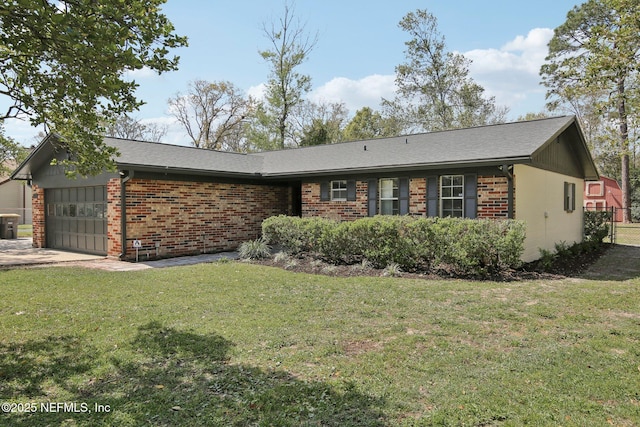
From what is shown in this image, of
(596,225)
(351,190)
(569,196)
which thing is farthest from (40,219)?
(596,225)

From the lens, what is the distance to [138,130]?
38.8 m

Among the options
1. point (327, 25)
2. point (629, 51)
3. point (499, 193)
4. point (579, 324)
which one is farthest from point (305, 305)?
point (327, 25)

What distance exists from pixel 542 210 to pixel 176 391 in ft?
37.5

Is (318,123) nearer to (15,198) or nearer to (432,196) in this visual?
(432,196)

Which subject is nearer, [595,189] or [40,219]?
[40,219]

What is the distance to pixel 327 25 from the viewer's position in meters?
28.3

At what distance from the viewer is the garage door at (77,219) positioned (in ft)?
41.6

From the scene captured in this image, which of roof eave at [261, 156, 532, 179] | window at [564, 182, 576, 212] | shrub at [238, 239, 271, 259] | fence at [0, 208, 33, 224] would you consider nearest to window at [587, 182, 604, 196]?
window at [564, 182, 576, 212]

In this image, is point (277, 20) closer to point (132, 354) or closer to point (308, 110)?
point (308, 110)

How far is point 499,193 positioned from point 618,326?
17.3 ft

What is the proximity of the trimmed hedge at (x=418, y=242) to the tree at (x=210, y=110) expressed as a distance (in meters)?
26.3

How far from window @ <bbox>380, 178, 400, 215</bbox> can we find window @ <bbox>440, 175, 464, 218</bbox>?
1419mm

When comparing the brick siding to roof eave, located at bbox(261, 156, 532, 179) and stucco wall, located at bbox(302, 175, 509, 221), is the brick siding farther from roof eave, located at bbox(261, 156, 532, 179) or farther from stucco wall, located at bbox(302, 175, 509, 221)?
roof eave, located at bbox(261, 156, 532, 179)

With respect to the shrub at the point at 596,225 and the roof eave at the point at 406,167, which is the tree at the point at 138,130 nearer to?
the roof eave at the point at 406,167
